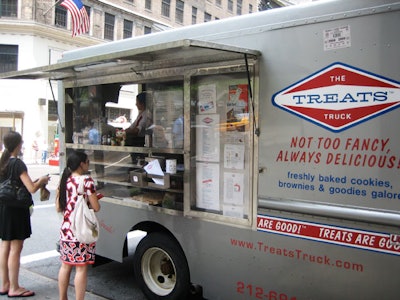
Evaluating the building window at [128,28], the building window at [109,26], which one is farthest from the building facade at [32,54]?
the building window at [128,28]

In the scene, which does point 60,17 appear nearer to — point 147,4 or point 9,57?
point 9,57

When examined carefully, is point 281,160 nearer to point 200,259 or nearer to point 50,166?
point 200,259

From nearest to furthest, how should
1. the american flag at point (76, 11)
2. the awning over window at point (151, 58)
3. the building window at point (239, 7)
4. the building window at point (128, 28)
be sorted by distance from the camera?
the awning over window at point (151, 58)
the american flag at point (76, 11)
the building window at point (128, 28)
the building window at point (239, 7)

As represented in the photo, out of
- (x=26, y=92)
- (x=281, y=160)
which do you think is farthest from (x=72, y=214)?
(x=26, y=92)

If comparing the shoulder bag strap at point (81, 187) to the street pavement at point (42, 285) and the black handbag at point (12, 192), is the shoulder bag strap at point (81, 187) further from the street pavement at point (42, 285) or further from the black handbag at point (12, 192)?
the street pavement at point (42, 285)

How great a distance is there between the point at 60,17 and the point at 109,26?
406 cm

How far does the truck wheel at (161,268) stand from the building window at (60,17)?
23964 mm

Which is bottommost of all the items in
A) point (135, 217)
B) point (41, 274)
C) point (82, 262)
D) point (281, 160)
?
point (41, 274)

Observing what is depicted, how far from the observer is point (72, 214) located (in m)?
3.66

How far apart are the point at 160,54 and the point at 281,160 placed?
63.9 inches

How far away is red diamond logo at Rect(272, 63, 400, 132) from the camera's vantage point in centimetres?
275

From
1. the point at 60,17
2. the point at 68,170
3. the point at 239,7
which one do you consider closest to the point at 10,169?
the point at 68,170

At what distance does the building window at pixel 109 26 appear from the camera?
92.5ft

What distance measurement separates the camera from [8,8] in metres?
23.5
